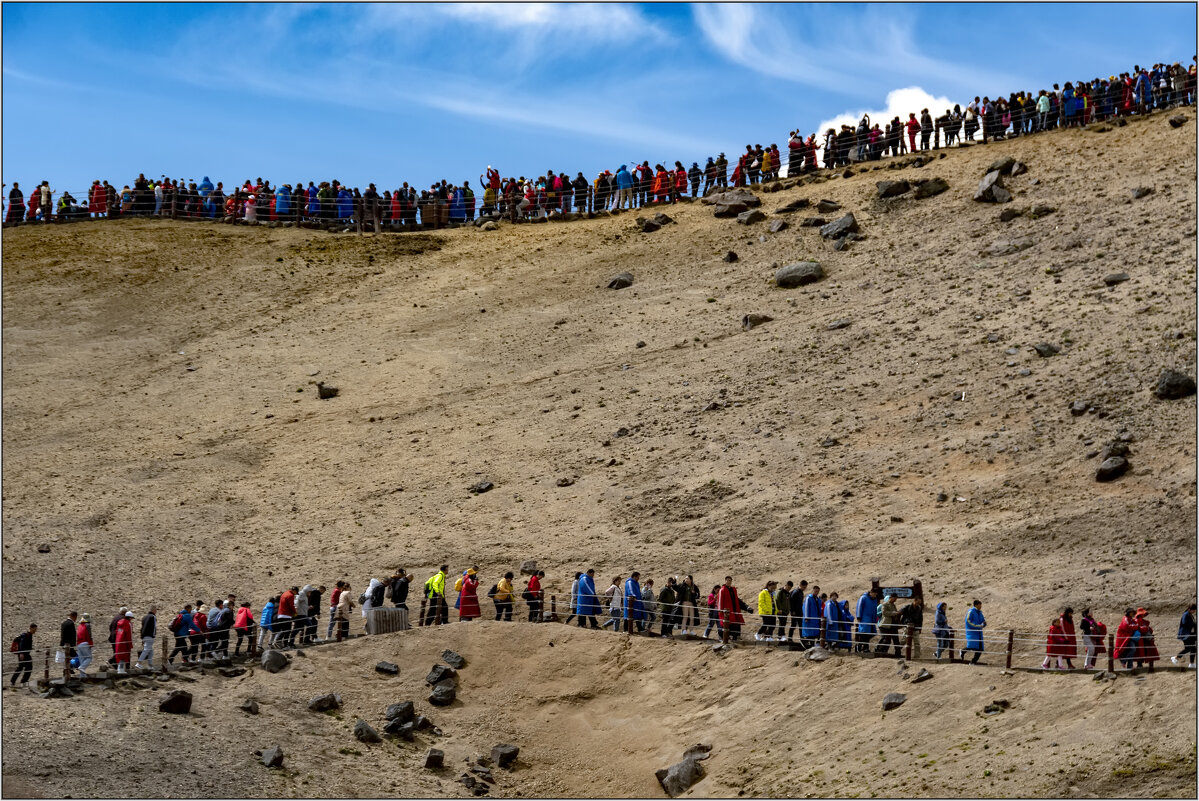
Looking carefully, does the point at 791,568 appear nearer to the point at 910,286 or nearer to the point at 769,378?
the point at 769,378

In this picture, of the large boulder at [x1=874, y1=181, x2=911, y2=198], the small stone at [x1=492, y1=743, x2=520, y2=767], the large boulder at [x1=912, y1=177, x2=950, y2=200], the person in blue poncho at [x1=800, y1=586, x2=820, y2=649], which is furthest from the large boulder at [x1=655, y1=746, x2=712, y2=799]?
the large boulder at [x1=874, y1=181, x2=911, y2=198]

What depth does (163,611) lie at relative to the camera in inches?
1374

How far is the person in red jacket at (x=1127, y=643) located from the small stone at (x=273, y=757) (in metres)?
14.0

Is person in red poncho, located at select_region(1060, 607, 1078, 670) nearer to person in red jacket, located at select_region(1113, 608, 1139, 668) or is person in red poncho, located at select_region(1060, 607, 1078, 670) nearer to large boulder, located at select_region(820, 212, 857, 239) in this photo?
person in red jacket, located at select_region(1113, 608, 1139, 668)

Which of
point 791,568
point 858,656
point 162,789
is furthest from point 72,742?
point 791,568

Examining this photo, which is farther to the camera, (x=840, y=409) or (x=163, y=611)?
(x=840, y=409)

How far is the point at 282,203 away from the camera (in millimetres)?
60688

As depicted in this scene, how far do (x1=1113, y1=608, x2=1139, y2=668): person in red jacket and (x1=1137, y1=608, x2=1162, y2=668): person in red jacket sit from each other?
8 cm

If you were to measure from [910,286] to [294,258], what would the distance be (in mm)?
23772

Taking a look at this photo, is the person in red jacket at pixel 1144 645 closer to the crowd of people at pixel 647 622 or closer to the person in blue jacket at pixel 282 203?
the crowd of people at pixel 647 622

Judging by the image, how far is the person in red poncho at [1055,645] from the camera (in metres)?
26.0

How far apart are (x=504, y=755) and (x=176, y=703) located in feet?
19.2

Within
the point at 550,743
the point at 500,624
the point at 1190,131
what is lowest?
the point at 550,743

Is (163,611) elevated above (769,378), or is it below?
below
